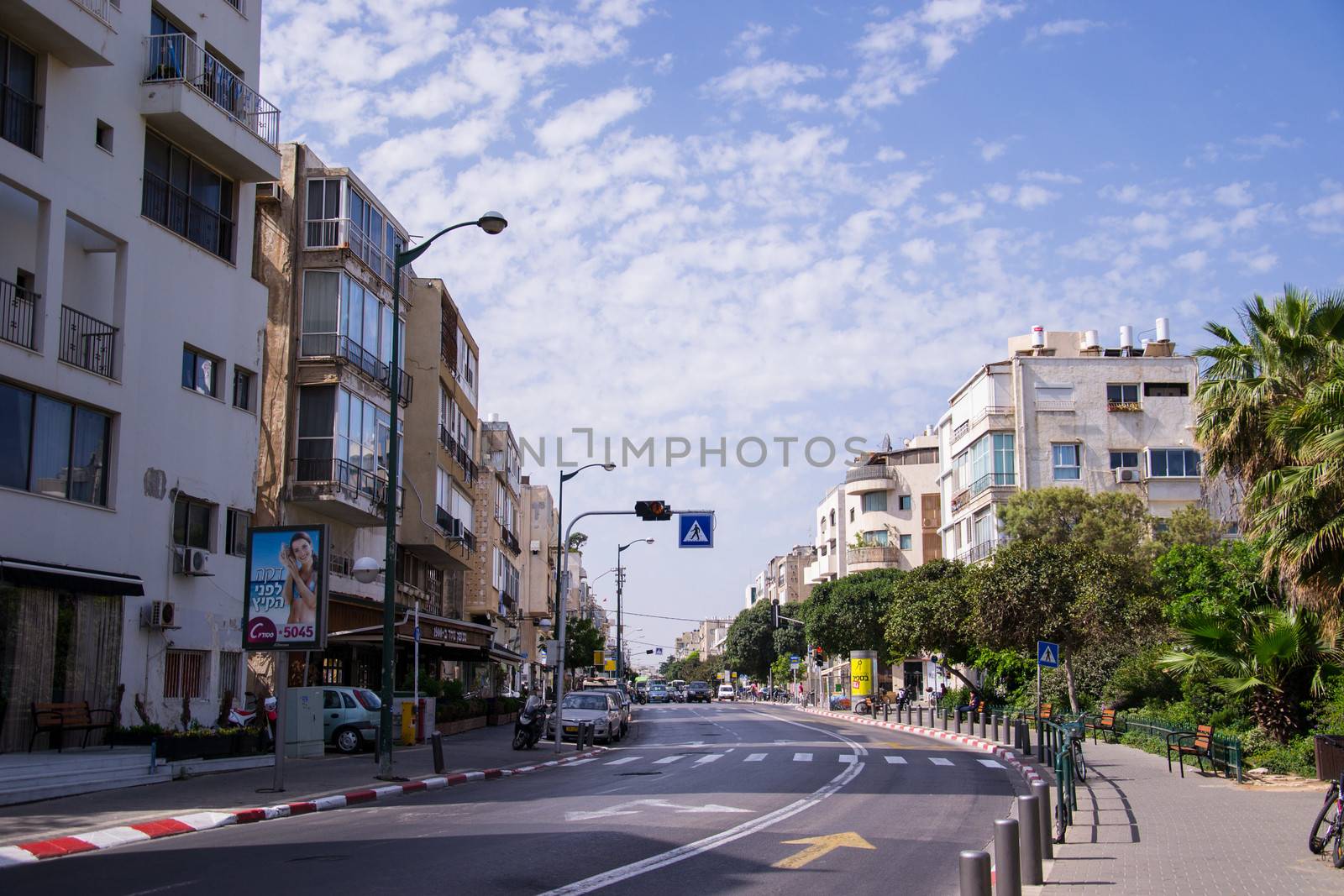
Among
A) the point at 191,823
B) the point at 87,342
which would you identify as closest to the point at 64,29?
the point at 87,342

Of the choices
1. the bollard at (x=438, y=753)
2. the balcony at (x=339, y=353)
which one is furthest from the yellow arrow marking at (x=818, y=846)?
the balcony at (x=339, y=353)

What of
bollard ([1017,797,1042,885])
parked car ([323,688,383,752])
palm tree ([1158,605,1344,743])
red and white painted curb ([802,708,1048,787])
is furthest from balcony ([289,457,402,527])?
bollard ([1017,797,1042,885])

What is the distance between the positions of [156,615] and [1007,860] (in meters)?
20.0

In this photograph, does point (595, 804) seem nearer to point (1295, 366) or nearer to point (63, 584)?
point (63, 584)

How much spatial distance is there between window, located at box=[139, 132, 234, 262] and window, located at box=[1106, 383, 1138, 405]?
142ft

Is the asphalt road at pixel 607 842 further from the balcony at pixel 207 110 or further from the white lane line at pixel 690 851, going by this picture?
the balcony at pixel 207 110

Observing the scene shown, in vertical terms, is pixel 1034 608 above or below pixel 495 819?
above

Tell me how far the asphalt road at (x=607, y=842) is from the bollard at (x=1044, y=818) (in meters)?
1.00

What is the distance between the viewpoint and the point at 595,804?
16.8 meters

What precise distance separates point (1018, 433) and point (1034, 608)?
73.8ft

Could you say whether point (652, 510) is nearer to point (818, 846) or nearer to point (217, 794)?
point (217, 794)

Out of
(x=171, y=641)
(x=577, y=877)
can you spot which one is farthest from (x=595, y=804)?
(x=171, y=641)

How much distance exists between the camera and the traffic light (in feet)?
104

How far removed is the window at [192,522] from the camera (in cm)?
2542
